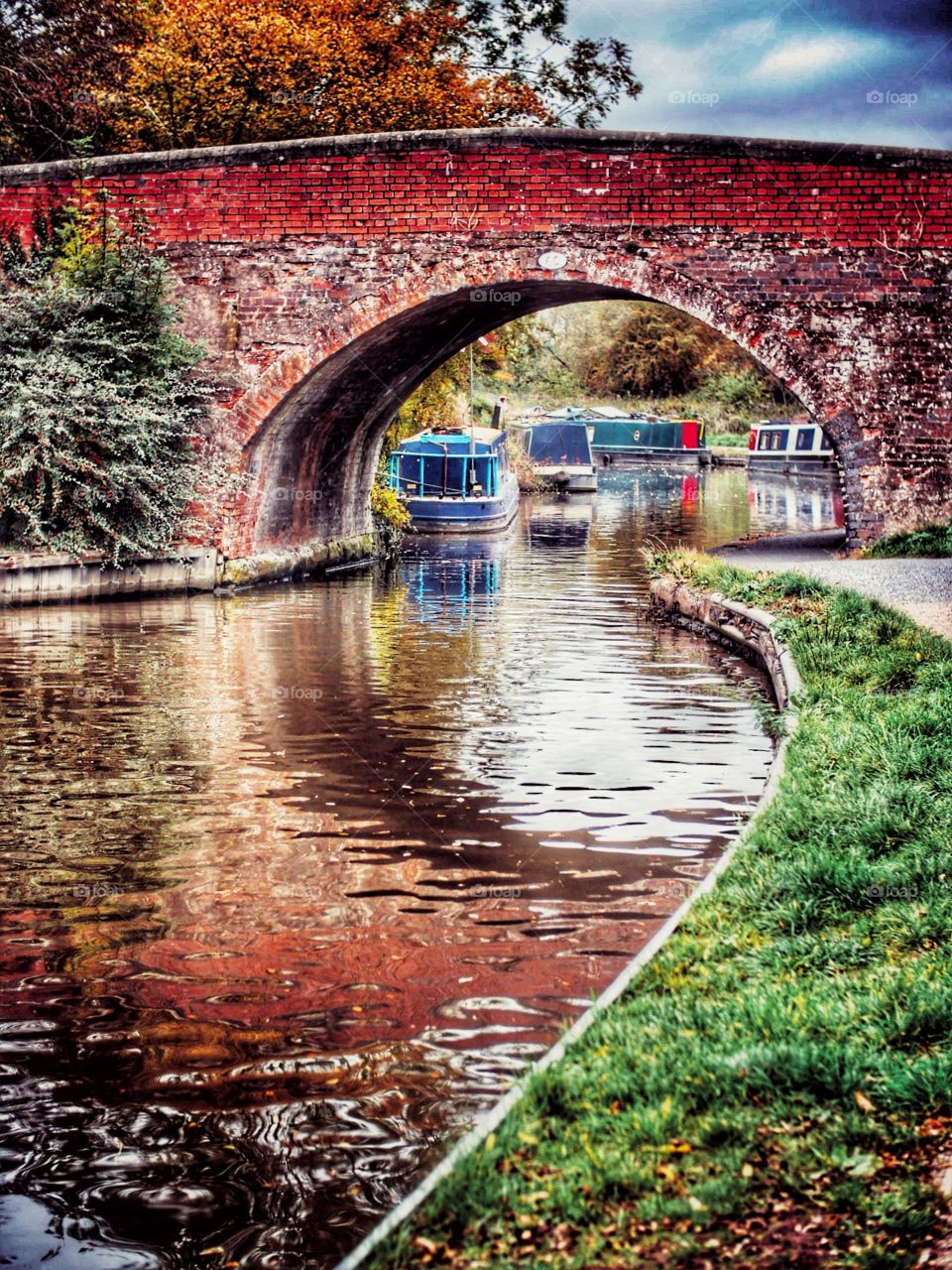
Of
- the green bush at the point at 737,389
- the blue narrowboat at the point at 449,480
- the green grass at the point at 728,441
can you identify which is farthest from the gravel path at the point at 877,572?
the green bush at the point at 737,389

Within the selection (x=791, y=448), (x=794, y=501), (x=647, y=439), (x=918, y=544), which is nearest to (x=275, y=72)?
(x=918, y=544)

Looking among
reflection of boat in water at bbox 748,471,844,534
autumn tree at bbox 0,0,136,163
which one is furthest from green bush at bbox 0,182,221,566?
reflection of boat in water at bbox 748,471,844,534

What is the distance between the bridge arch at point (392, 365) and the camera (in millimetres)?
15102

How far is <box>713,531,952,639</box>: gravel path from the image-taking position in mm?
10625

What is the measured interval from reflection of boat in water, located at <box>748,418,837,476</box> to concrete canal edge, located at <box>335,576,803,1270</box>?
31.9 metres

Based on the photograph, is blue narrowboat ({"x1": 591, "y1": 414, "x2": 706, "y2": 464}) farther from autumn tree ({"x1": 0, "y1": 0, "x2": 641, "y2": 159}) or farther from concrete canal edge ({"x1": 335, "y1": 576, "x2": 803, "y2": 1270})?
concrete canal edge ({"x1": 335, "y1": 576, "x2": 803, "y2": 1270})

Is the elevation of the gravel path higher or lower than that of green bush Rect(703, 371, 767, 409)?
lower

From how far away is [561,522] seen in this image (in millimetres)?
27891

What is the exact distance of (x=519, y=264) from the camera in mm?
15195

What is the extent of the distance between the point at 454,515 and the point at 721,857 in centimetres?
2006

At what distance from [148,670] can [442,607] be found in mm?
4766

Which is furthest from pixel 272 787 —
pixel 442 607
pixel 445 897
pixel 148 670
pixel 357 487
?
pixel 357 487

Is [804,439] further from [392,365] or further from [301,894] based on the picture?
[301,894]

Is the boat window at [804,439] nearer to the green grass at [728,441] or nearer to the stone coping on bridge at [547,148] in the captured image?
the green grass at [728,441]
